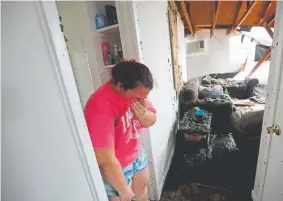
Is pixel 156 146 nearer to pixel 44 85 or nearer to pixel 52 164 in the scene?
pixel 52 164

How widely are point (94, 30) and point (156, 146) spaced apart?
1143mm

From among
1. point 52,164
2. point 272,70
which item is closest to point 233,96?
point 272,70

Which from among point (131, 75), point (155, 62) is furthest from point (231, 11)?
point (131, 75)

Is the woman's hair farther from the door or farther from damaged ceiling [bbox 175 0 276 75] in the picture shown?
damaged ceiling [bbox 175 0 276 75]

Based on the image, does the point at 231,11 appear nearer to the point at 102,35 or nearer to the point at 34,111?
the point at 102,35

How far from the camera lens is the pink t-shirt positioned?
766mm

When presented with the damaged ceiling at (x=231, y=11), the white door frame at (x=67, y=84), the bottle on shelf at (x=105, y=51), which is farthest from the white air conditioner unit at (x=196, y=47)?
the white door frame at (x=67, y=84)

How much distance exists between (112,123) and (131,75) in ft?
0.82

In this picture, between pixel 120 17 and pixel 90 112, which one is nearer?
pixel 90 112

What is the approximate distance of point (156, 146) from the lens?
150cm

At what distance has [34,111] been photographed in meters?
0.46

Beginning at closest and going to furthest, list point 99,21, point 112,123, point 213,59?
point 112,123
point 99,21
point 213,59

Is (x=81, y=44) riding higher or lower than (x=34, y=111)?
higher

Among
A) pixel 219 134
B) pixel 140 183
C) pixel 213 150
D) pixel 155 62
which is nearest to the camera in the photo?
pixel 140 183
